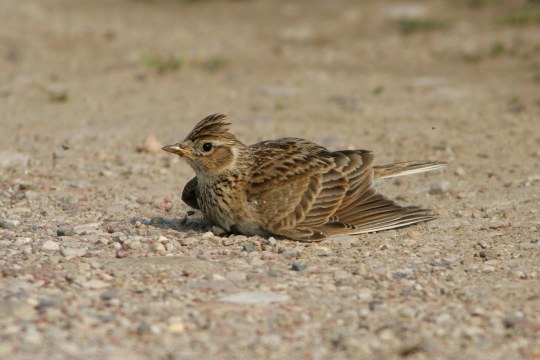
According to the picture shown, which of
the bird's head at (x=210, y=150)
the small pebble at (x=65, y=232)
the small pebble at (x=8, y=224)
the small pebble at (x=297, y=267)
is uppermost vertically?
the bird's head at (x=210, y=150)

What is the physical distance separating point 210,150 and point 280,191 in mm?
648

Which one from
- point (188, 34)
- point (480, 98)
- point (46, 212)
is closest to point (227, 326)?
point (46, 212)

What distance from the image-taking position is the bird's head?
7730 millimetres

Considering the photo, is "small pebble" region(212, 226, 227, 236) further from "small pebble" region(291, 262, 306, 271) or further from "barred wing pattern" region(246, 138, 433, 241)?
"small pebble" region(291, 262, 306, 271)

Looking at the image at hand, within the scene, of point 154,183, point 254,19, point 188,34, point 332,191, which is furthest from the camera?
point 254,19

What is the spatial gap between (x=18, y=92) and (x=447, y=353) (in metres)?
9.86

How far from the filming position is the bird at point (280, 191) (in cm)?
754

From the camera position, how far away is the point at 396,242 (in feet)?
24.3

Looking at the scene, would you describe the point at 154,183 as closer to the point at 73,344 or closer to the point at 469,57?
the point at 73,344

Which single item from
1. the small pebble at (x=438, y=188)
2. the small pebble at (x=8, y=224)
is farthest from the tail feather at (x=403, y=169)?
the small pebble at (x=8, y=224)

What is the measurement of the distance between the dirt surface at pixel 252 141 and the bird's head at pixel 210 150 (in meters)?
0.52

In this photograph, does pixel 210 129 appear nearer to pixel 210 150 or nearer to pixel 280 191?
pixel 210 150

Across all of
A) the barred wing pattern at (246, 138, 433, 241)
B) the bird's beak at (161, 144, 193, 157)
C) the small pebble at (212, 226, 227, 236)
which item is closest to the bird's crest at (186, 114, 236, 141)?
the bird's beak at (161, 144, 193, 157)

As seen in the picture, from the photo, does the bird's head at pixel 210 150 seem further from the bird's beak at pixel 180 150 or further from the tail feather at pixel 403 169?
the tail feather at pixel 403 169
